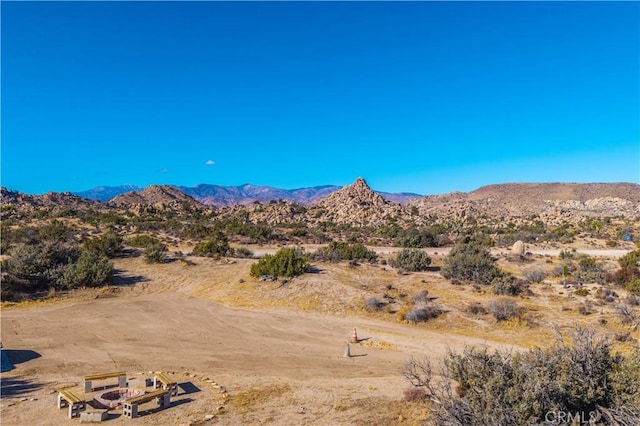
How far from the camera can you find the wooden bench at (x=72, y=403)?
9.53 metres

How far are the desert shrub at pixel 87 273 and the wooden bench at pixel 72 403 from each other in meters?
14.2

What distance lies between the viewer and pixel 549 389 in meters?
7.12

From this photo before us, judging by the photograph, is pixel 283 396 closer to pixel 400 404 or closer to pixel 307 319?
pixel 400 404

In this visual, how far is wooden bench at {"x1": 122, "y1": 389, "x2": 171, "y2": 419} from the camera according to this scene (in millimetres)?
9648

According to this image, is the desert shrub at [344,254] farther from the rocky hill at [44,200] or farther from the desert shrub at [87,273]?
the rocky hill at [44,200]

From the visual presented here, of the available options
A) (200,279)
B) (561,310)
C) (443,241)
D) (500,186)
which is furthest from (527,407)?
(500,186)

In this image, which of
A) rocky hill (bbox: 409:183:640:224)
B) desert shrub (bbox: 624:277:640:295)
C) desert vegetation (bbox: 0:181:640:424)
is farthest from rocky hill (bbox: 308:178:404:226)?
desert shrub (bbox: 624:277:640:295)

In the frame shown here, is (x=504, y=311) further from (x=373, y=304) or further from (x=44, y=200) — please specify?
(x=44, y=200)

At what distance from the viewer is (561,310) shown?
19.8 meters

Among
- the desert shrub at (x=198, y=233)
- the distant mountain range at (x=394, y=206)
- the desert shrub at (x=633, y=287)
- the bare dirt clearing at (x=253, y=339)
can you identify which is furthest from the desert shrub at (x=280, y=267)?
the distant mountain range at (x=394, y=206)

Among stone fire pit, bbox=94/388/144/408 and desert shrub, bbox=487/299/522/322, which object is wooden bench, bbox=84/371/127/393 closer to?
stone fire pit, bbox=94/388/144/408

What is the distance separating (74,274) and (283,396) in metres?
17.3

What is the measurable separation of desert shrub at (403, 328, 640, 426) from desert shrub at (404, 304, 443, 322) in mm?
9602

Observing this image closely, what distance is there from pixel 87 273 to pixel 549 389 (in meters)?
23.2
